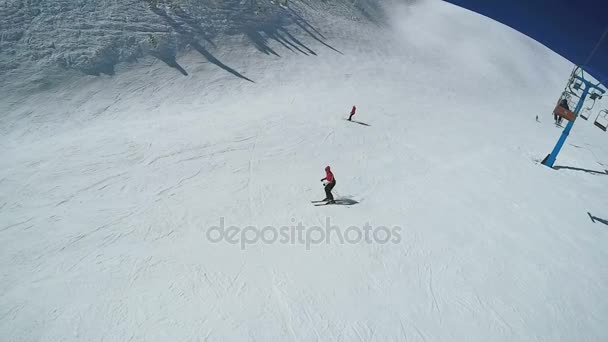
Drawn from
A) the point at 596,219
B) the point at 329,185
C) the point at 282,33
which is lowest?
the point at 596,219

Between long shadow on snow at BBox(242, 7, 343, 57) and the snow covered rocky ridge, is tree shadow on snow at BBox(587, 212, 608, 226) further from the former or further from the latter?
the snow covered rocky ridge

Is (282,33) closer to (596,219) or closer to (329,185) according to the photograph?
(329,185)

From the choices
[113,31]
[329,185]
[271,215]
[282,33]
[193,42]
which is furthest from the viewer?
[282,33]

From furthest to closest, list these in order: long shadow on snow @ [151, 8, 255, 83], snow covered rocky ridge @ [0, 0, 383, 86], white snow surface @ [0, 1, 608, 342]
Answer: long shadow on snow @ [151, 8, 255, 83], snow covered rocky ridge @ [0, 0, 383, 86], white snow surface @ [0, 1, 608, 342]

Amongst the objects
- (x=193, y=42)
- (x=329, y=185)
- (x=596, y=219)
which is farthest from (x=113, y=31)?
(x=596, y=219)

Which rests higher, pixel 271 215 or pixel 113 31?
pixel 113 31

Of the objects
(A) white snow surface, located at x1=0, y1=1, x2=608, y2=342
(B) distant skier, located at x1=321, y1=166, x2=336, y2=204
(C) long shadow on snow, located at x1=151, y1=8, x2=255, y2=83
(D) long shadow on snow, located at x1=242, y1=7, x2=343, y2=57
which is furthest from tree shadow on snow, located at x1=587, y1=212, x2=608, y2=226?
(D) long shadow on snow, located at x1=242, y1=7, x2=343, y2=57
